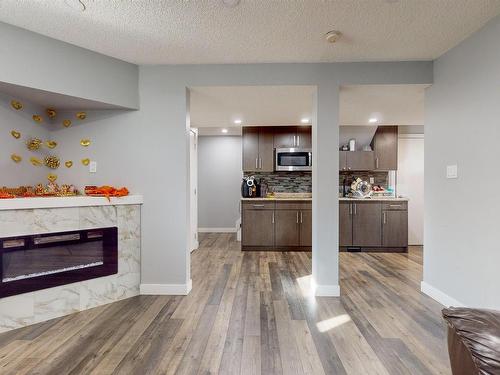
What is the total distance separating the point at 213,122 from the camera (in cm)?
406

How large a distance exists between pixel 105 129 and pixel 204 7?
1708mm

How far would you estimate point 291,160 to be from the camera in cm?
463

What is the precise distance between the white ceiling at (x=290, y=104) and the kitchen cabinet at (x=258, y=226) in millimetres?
1487

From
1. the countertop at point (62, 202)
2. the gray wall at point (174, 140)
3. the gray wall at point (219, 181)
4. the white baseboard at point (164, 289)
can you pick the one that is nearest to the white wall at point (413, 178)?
the gray wall at point (174, 140)

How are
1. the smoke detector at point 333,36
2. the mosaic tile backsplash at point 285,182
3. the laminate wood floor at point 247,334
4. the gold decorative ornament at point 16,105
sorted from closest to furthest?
the laminate wood floor at point 247,334, the smoke detector at point 333,36, the gold decorative ornament at point 16,105, the mosaic tile backsplash at point 285,182

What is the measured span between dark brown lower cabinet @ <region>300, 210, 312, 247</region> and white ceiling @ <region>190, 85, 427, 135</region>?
5.18 ft

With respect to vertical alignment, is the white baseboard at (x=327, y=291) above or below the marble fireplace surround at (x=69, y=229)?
below

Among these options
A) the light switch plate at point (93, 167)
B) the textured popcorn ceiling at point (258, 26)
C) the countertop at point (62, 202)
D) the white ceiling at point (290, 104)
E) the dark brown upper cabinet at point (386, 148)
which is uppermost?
the textured popcorn ceiling at point (258, 26)

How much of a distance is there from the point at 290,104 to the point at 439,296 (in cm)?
267

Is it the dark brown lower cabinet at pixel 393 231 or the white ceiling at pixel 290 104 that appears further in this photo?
the dark brown lower cabinet at pixel 393 231

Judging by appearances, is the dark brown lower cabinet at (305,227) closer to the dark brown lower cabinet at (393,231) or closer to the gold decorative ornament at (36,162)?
the dark brown lower cabinet at (393,231)

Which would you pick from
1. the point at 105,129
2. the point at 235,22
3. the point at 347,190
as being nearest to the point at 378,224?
the point at 347,190

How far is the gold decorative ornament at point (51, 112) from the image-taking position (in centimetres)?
275

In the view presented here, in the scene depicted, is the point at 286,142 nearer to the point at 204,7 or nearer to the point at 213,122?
the point at 213,122
